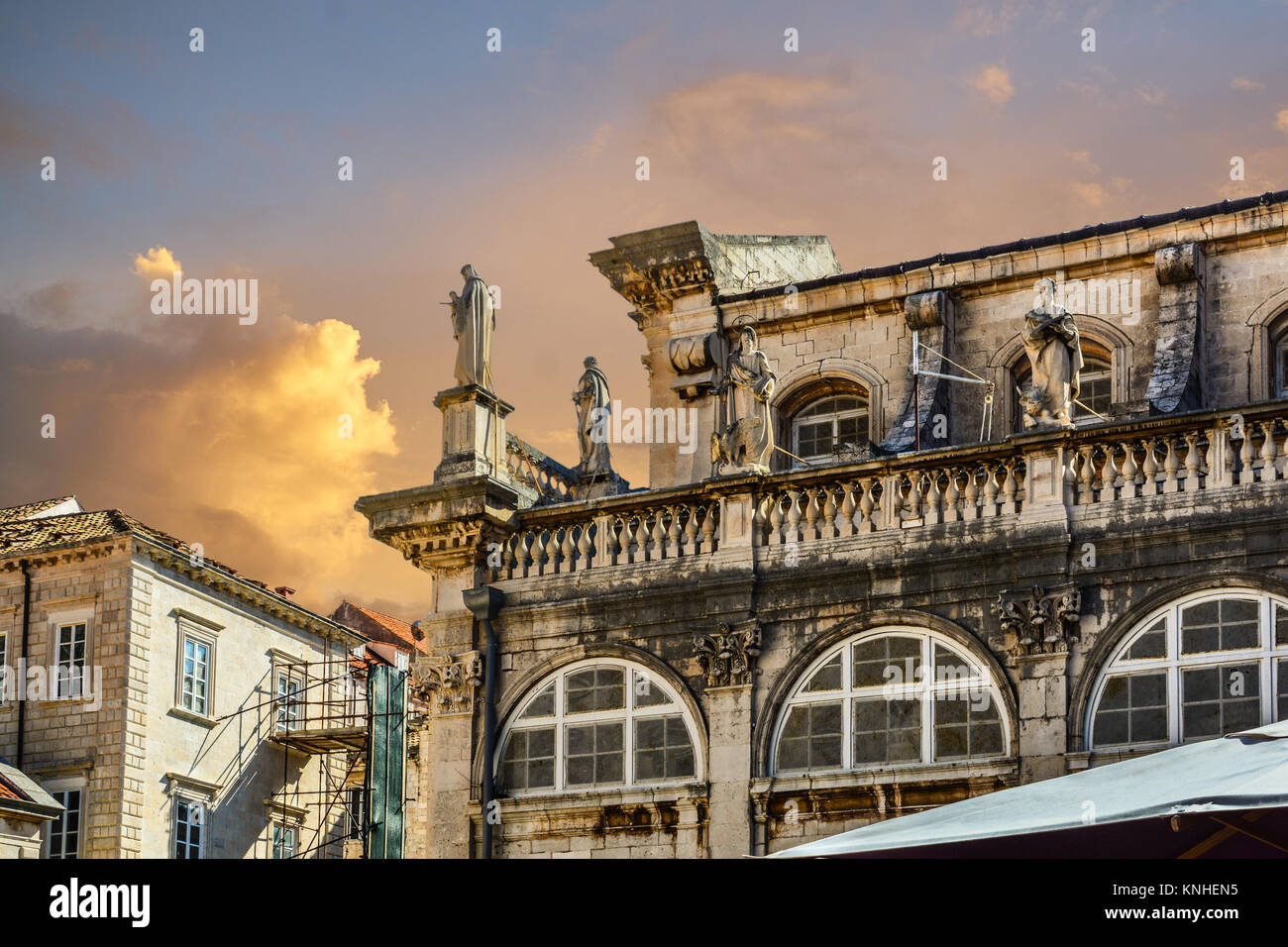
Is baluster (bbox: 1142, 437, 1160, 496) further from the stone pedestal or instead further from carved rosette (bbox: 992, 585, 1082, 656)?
the stone pedestal

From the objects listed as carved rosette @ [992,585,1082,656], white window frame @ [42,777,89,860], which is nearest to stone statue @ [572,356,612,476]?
carved rosette @ [992,585,1082,656]

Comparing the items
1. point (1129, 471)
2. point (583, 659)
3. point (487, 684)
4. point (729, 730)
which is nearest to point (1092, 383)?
point (1129, 471)

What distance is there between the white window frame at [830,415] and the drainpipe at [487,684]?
5402 mm

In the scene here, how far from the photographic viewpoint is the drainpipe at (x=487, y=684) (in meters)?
22.4

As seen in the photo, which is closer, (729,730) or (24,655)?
(729,730)

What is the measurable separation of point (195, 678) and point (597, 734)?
74.3 feet

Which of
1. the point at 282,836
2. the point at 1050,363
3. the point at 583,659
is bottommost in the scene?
the point at 282,836

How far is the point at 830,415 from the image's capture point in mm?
26578

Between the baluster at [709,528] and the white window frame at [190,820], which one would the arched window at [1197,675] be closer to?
the baluster at [709,528]

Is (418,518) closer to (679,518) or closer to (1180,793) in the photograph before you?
(679,518)

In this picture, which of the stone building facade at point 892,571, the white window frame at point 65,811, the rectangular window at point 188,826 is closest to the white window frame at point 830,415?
the stone building facade at point 892,571

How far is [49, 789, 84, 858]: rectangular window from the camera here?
39.0 metres

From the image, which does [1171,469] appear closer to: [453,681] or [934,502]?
[934,502]
